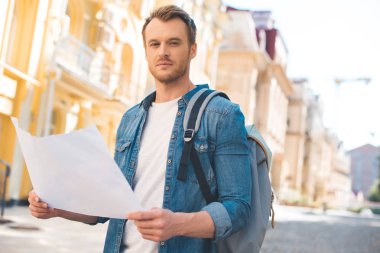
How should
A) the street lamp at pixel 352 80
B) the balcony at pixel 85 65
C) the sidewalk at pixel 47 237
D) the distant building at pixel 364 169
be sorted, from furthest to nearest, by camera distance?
the distant building at pixel 364 169
the street lamp at pixel 352 80
the balcony at pixel 85 65
the sidewalk at pixel 47 237

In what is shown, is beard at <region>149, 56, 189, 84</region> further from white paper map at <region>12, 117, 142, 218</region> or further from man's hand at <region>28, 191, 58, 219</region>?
man's hand at <region>28, 191, 58, 219</region>

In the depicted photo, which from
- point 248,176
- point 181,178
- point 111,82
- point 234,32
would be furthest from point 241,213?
point 234,32

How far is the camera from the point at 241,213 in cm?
165

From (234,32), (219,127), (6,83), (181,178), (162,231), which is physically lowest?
(162,231)

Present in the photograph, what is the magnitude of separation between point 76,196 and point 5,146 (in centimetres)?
1129

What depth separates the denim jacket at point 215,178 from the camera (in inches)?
64.6

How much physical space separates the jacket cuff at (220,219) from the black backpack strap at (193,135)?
12cm

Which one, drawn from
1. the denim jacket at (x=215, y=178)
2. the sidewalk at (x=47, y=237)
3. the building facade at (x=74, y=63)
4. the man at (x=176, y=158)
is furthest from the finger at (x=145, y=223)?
the building facade at (x=74, y=63)

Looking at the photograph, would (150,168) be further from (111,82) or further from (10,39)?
(111,82)

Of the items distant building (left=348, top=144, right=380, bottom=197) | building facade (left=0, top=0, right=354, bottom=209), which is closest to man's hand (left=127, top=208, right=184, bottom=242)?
building facade (left=0, top=0, right=354, bottom=209)

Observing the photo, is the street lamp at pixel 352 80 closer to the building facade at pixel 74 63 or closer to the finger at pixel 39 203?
the building facade at pixel 74 63

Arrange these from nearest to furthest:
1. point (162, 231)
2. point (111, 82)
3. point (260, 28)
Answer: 1. point (162, 231)
2. point (111, 82)
3. point (260, 28)

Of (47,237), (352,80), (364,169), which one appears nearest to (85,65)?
(47,237)

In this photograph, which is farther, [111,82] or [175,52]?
[111,82]
